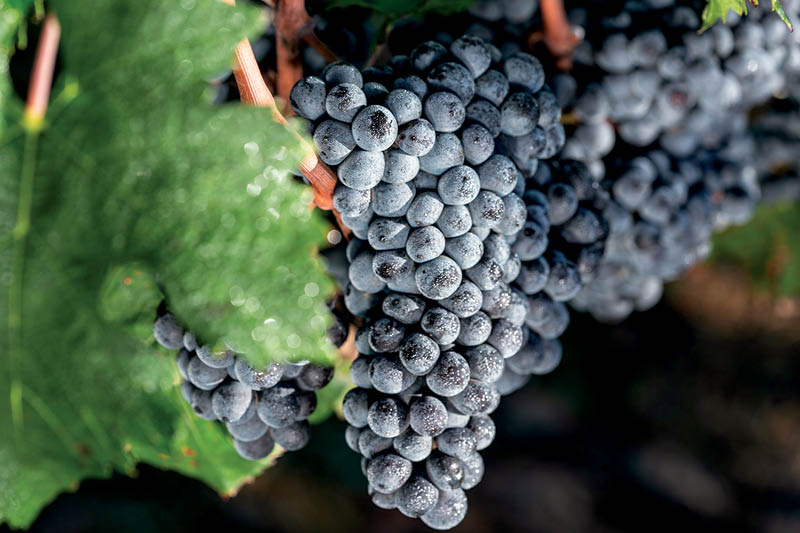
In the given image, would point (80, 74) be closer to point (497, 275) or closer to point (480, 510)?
point (497, 275)

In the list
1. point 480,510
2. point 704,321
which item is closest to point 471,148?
point 704,321

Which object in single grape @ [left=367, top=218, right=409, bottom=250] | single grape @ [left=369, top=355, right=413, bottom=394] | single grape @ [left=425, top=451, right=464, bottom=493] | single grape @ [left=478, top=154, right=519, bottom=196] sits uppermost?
single grape @ [left=478, top=154, right=519, bottom=196]

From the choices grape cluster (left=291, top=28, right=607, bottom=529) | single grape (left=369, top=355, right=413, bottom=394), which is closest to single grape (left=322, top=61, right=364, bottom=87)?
grape cluster (left=291, top=28, right=607, bottom=529)

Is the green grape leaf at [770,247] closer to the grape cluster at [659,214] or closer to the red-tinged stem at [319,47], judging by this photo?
the grape cluster at [659,214]

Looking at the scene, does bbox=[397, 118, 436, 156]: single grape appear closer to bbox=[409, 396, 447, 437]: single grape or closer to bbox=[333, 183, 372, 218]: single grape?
bbox=[333, 183, 372, 218]: single grape

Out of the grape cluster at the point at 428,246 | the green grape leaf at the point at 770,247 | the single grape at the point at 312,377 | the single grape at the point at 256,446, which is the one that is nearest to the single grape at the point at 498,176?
the grape cluster at the point at 428,246

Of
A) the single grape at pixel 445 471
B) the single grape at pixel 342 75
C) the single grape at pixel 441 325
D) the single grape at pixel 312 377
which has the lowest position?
the single grape at pixel 312 377
